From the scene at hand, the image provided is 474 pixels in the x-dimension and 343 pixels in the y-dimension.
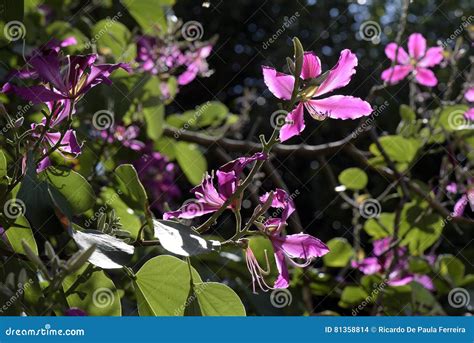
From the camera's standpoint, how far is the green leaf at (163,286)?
2.96ft

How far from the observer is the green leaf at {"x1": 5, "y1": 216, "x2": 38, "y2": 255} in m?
0.86

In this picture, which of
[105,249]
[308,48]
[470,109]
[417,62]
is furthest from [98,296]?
[308,48]

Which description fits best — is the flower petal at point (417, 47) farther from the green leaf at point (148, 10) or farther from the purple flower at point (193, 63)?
the green leaf at point (148, 10)

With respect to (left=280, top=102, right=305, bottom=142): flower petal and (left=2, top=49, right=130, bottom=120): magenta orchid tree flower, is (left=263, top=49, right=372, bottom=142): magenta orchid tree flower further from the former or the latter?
(left=2, top=49, right=130, bottom=120): magenta orchid tree flower

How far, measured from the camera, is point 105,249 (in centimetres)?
77

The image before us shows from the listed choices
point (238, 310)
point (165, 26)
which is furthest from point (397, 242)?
point (238, 310)

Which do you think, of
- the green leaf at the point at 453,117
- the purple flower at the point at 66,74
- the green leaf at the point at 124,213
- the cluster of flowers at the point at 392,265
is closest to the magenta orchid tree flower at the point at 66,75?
the purple flower at the point at 66,74

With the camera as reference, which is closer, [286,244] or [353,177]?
[286,244]

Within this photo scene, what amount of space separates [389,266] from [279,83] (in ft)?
3.66

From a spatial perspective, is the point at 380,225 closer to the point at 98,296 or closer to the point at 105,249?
the point at 98,296

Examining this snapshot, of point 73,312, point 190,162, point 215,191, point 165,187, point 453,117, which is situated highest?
point 453,117

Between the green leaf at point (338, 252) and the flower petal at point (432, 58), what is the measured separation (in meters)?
0.56

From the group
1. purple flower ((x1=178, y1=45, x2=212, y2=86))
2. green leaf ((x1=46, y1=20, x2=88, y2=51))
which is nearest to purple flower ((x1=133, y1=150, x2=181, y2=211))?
purple flower ((x1=178, y1=45, x2=212, y2=86))

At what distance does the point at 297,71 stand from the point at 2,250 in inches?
17.5
